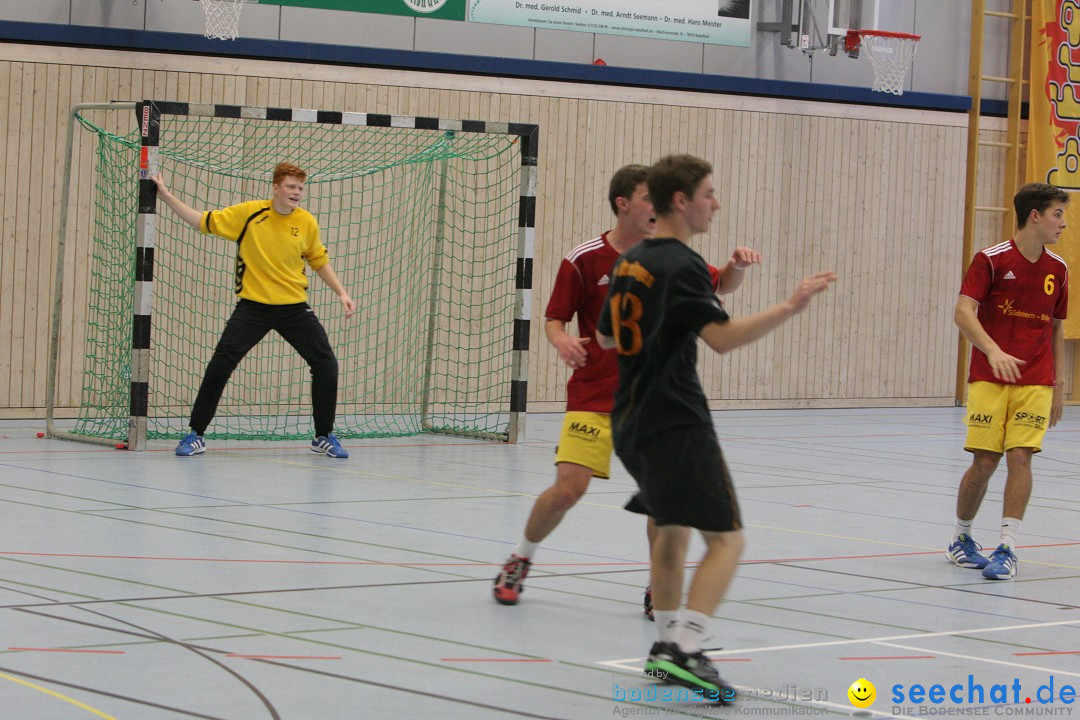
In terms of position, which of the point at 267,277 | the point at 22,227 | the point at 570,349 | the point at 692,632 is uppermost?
the point at 22,227

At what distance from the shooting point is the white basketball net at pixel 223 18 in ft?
45.3

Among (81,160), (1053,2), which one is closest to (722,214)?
(1053,2)

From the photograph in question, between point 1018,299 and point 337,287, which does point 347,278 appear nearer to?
point 337,287

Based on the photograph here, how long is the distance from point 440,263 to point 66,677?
9.82 meters

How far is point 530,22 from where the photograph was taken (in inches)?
619

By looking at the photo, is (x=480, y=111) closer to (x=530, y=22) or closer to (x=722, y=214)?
(x=530, y=22)

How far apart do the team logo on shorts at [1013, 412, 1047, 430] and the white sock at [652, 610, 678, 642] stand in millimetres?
3142

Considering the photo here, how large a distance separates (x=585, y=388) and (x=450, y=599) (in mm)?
1039

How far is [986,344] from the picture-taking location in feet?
23.0

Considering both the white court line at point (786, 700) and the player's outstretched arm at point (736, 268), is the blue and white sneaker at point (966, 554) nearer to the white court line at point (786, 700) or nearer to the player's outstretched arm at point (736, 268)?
the player's outstretched arm at point (736, 268)

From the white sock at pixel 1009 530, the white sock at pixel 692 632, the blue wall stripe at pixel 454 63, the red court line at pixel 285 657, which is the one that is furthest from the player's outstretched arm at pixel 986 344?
the blue wall stripe at pixel 454 63

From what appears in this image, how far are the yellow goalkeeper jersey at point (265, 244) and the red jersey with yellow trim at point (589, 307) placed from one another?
5196 millimetres

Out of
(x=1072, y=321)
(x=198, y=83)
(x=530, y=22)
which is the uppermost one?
(x=530, y=22)

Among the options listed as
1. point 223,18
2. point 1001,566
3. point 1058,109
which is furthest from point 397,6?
point 1001,566
